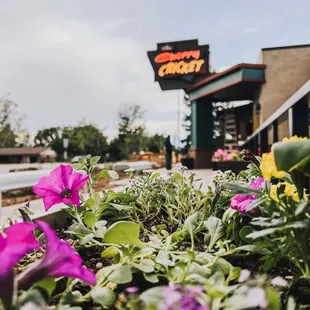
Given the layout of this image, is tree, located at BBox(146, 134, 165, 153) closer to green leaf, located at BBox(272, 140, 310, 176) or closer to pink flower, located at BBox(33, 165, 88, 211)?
pink flower, located at BBox(33, 165, 88, 211)

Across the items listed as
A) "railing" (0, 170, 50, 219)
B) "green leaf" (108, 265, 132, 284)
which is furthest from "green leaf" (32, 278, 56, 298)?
"railing" (0, 170, 50, 219)

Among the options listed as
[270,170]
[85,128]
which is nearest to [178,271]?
[270,170]

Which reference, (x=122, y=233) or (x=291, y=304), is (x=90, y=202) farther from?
(x=291, y=304)

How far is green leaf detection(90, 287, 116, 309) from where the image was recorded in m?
0.66

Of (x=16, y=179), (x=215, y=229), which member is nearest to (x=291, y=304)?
(x=215, y=229)

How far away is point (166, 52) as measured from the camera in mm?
17297

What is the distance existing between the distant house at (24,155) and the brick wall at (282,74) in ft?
162

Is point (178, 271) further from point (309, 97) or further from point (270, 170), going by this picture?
point (309, 97)

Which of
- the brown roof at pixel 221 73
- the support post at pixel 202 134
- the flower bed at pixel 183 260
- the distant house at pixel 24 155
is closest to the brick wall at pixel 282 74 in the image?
the brown roof at pixel 221 73

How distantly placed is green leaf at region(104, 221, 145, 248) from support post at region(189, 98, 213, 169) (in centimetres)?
1570

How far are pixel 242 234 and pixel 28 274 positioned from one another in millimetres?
491

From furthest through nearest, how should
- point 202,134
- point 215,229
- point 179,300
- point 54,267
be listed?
1. point 202,134
2. point 215,229
3. point 54,267
4. point 179,300

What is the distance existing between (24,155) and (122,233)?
6443 centimetres

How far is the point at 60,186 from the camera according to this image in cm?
110
